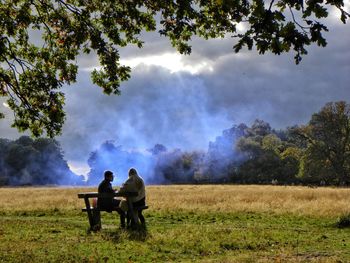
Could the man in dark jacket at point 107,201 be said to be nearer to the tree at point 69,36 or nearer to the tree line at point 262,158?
the tree at point 69,36

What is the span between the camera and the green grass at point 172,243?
34.9 ft

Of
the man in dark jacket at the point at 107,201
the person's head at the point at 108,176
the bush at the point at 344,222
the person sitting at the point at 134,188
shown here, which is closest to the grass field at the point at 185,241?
the bush at the point at 344,222

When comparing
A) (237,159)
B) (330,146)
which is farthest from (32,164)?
(330,146)

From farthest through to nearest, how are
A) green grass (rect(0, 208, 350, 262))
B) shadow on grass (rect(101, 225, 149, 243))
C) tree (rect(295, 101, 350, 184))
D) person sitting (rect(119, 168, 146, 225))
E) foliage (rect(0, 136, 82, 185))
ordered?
foliage (rect(0, 136, 82, 185)) → tree (rect(295, 101, 350, 184)) → person sitting (rect(119, 168, 146, 225)) → shadow on grass (rect(101, 225, 149, 243)) → green grass (rect(0, 208, 350, 262))

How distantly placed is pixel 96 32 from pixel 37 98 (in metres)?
2.76

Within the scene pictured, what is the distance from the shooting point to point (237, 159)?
11256 centimetres

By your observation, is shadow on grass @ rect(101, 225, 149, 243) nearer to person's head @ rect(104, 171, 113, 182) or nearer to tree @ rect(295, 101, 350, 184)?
person's head @ rect(104, 171, 113, 182)

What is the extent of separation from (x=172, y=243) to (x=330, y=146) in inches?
2498

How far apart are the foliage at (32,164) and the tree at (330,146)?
269ft

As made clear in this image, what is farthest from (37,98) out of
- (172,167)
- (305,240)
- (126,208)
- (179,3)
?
(172,167)

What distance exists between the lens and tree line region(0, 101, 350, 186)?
71.9 metres

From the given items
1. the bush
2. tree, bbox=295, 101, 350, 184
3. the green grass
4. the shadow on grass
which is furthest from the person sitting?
tree, bbox=295, 101, 350, 184

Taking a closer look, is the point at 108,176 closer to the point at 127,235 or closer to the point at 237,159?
the point at 127,235

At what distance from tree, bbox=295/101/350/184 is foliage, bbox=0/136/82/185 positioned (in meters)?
81.9
